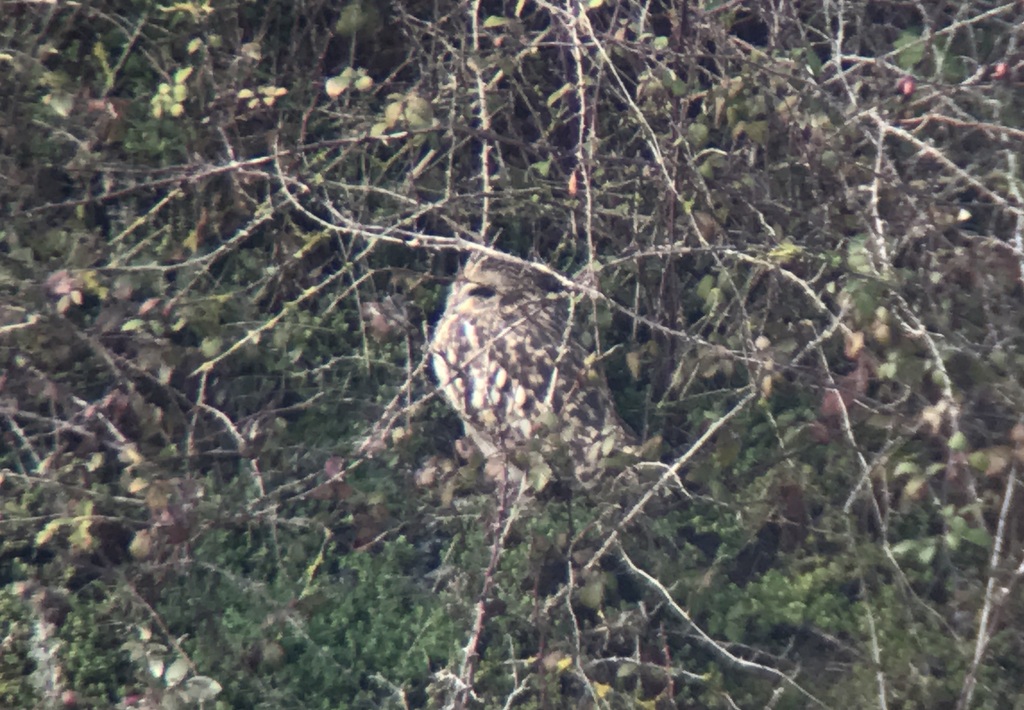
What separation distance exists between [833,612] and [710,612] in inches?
14.3

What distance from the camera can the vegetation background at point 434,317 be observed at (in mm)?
3066

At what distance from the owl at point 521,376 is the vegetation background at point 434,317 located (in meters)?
0.12

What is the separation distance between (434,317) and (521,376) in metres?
0.64

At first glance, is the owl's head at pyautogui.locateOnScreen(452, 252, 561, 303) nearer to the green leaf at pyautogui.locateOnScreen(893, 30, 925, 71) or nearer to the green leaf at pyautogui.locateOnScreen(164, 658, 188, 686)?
the green leaf at pyautogui.locateOnScreen(893, 30, 925, 71)

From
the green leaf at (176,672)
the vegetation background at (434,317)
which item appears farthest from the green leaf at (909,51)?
the green leaf at (176,672)

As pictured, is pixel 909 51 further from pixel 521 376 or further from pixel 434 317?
pixel 434 317

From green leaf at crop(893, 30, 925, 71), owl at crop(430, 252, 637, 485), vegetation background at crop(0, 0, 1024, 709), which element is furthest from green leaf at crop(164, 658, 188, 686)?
green leaf at crop(893, 30, 925, 71)

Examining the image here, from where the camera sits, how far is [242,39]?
4070mm

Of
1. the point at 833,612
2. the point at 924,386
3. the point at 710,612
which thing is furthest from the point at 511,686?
the point at 924,386

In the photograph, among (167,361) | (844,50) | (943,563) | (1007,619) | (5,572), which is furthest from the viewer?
(844,50)

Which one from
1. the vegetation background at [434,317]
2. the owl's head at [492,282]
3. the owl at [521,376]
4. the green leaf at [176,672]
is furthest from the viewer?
the owl's head at [492,282]

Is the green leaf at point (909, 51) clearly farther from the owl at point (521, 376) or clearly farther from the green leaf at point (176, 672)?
the green leaf at point (176, 672)

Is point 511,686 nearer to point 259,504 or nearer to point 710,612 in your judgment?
point 710,612

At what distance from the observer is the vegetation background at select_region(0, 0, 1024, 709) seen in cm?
307
